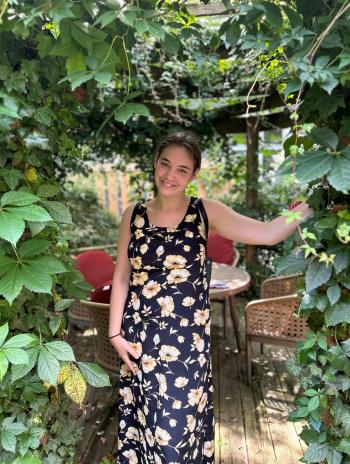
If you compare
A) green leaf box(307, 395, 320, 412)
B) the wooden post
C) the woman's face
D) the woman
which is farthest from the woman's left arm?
the wooden post

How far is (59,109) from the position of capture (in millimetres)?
1589

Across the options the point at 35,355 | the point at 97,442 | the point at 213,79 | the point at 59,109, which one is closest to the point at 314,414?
the point at 35,355

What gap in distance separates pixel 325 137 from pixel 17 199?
755 millimetres

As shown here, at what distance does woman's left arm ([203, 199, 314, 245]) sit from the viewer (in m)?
1.69

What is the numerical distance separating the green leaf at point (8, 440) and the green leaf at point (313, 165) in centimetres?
110

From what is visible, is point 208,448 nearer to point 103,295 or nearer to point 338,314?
point 103,295

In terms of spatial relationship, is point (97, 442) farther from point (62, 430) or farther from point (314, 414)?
point (314, 414)

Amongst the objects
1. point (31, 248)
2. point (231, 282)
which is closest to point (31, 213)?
point (31, 248)

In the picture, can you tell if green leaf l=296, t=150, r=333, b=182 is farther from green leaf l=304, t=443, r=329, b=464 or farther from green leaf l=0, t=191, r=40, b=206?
green leaf l=304, t=443, r=329, b=464

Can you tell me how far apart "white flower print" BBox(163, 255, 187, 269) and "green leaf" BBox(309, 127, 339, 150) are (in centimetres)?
90

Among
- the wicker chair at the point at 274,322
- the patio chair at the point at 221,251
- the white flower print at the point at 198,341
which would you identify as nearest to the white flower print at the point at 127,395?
the white flower print at the point at 198,341

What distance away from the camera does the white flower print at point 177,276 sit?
6.05 feet

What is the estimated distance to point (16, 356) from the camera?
1.16 metres

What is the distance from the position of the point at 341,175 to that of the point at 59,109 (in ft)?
3.32
